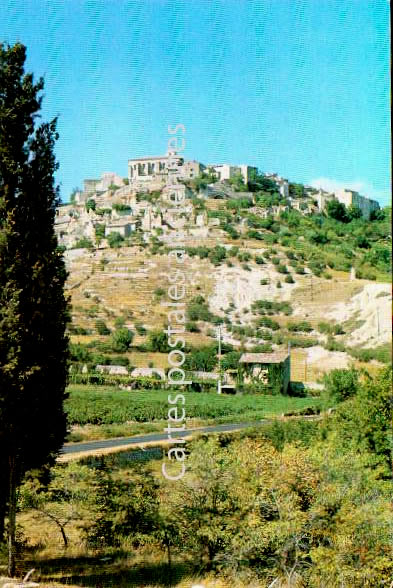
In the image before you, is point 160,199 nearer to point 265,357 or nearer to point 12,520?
point 265,357

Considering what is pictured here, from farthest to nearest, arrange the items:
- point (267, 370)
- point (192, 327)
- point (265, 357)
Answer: point (265, 357), point (267, 370), point (192, 327)

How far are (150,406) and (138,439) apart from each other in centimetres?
57

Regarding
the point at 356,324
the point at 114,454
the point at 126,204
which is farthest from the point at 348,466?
Result: the point at 126,204

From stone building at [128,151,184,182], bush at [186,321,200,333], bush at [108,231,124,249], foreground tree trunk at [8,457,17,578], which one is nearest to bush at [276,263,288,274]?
bush at [108,231,124,249]

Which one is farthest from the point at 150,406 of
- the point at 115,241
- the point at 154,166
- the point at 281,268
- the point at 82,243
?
the point at 115,241

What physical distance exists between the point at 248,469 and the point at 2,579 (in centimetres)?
227

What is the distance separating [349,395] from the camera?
478 inches

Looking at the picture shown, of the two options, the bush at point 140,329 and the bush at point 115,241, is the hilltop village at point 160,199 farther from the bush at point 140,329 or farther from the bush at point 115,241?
the bush at point 140,329

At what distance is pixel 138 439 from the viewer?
330 inches

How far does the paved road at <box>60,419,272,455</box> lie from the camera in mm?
7930

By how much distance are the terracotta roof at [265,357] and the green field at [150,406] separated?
0.61 m

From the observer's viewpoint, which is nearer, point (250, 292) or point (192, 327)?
point (192, 327)

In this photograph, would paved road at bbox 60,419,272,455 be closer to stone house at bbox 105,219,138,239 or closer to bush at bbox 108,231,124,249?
stone house at bbox 105,219,138,239

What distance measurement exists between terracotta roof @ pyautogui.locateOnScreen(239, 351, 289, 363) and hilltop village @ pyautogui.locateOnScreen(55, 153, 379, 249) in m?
2.28
